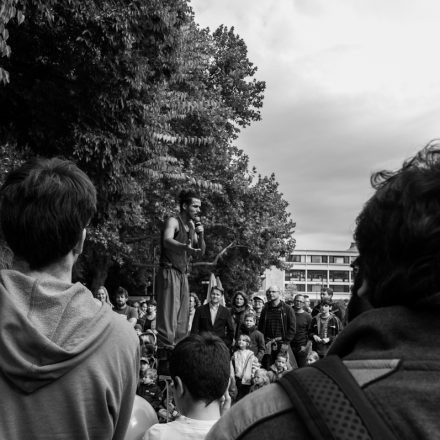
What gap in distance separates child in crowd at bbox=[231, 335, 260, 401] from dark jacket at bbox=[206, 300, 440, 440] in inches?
338

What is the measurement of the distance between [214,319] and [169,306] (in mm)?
2489

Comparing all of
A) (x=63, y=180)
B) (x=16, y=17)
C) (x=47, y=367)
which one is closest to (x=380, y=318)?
(x=47, y=367)

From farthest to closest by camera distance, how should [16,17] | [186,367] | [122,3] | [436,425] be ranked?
1. [122,3]
2. [16,17]
3. [186,367]
4. [436,425]

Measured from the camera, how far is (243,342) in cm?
965

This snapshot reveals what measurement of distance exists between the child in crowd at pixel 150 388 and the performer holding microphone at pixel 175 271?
90 centimetres

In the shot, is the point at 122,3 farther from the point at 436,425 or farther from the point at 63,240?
the point at 436,425

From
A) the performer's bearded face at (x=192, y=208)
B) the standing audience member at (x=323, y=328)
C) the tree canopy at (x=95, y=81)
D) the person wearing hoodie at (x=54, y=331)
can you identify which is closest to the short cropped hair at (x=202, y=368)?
the person wearing hoodie at (x=54, y=331)

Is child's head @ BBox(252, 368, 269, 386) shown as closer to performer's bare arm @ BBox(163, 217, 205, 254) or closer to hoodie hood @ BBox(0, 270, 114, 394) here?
performer's bare arm @ BBox(163, 217, 205, 254)

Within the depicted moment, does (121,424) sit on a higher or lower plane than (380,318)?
lower

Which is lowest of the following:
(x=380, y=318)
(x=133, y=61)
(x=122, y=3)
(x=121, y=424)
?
(x=121, y=424)

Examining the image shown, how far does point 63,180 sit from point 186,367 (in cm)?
160

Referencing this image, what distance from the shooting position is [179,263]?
6840mm

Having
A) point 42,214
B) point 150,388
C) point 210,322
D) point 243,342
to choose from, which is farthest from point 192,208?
point 42,214

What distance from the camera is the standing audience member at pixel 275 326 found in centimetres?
1053
